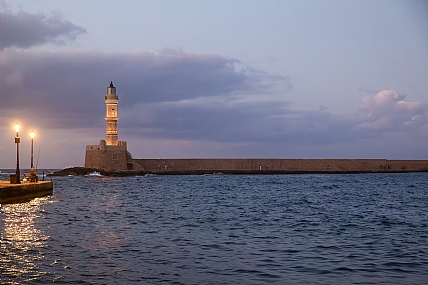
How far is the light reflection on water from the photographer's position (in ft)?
32.1

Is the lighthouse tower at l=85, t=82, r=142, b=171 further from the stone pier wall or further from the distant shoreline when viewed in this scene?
the stone pier wall

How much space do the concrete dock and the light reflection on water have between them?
12.9 ft

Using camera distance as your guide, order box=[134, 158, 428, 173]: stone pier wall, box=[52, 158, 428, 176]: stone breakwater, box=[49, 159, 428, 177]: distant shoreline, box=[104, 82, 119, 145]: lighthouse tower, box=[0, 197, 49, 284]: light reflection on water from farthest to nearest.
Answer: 1. box=[134, 158, 428, 173]: stone pier wall
2. box=[49, 159, 428, 177]: distant shoreline
3. box=[52, 158, 428, 176]: stone breakwater
4. box=[104, 82, 119, 145]: lighthouse tower
5. box=[0, 197, 49, 284]: light reflection on water

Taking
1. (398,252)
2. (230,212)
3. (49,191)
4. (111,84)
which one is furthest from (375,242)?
(111,84)

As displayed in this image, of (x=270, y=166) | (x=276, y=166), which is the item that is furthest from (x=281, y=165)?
(x=270, y=166)

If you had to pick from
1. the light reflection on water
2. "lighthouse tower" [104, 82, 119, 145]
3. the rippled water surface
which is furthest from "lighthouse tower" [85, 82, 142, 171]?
the light reflection on water

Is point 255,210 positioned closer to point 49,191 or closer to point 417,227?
point 417,227

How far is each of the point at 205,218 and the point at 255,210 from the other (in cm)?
408

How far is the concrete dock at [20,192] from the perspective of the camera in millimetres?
24188

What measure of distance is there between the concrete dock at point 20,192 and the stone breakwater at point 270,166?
50.8 m

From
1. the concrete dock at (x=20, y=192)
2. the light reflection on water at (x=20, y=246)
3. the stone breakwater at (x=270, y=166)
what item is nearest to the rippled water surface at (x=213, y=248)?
the light reflection on water at (x=20, y=246)

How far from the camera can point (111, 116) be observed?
72188 mm

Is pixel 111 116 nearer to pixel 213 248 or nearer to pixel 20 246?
pixel 20 246

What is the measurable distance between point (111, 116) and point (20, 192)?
46.7 m
